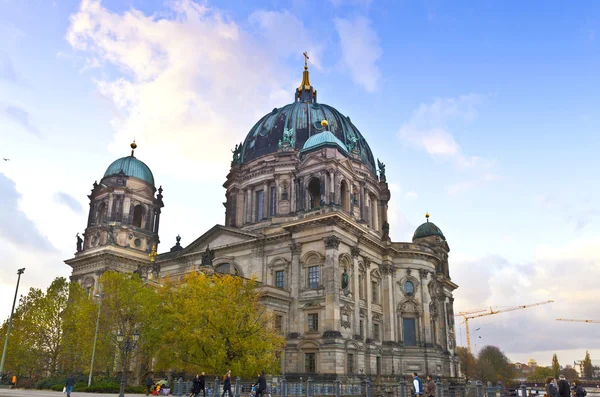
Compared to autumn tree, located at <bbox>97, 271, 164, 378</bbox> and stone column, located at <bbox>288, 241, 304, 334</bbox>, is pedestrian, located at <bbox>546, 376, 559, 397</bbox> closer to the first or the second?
stone column, located at <bbox>288, 241, 304, 334</bbox>

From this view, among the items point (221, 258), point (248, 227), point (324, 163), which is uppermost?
point (324, 163)

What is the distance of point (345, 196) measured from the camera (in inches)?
2179

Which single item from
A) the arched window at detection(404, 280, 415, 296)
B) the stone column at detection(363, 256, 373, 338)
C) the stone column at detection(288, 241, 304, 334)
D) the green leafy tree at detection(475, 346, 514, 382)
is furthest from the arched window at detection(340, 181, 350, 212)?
the green leafy tree at detection(475, 346, 514, 382)

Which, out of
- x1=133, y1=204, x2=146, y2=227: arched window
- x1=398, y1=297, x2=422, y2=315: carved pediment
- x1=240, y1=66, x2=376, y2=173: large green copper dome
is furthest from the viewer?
x1=133, y1=204, x2=146, y2=227: arched window

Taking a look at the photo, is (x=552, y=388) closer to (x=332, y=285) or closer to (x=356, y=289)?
(x=332, y=285)

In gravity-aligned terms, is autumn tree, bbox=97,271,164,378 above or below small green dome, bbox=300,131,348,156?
below

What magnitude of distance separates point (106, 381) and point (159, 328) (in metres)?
5.76

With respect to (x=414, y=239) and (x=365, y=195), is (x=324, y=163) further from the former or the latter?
(x=414, y=239)

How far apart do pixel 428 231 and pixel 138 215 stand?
4088 cm

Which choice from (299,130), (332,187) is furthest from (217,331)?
(299,130)

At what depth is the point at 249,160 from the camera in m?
65.8

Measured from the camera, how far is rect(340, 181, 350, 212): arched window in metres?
55.0

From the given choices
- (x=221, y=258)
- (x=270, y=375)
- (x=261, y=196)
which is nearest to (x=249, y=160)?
(x=261, y=196)

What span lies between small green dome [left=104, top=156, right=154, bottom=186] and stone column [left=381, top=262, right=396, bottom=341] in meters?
34.9
